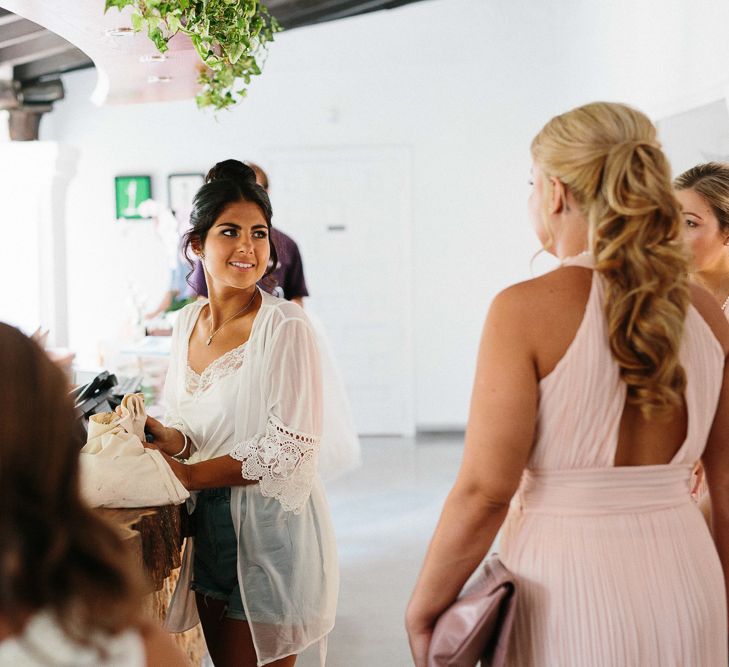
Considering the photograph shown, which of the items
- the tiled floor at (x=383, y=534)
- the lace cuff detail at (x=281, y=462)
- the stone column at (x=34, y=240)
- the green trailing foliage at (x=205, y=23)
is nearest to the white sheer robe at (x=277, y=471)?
the lace cuff detail at (x=281, y=462)

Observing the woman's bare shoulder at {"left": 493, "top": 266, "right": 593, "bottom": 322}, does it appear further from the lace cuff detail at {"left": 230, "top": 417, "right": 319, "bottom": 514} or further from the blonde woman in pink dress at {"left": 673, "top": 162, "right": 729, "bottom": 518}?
the blonde woman in pink dress at {"left": 673, "top": 162, "right": 729, "bottom": 518}

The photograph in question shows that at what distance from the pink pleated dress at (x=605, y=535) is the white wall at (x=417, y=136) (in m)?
6.80

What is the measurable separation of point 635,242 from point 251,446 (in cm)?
106

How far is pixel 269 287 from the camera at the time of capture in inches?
111

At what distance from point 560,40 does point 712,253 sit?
5.80 metres

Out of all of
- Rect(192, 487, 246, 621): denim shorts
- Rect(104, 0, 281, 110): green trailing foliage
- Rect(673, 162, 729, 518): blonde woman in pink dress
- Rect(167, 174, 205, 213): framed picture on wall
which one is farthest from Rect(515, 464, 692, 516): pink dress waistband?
Rect(167, 174, 205, 213): framed picture on wall

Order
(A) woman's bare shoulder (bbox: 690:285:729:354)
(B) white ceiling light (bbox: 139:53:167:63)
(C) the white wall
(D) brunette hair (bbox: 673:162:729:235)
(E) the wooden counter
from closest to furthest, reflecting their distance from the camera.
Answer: (A) woman's bare shoulder (bbox: 690:285:729:354) → (E) the wooden counter → (D) brunette hair (bbox: 673:162:729:235) → (B) white ceiling light (bbox: 139:53:167:63) → (C) the white wall

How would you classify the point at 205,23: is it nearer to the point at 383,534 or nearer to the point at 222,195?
the point at 222,195

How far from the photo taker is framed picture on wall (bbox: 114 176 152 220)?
8.34 m

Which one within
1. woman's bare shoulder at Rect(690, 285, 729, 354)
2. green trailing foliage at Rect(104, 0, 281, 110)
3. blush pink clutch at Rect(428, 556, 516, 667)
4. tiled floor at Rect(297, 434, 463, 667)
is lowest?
tiled floor at Rect(297, 434, 463, 667)

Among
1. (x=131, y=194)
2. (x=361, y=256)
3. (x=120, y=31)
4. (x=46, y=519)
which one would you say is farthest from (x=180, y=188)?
(x=46, y=519)

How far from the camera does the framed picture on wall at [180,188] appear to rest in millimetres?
8312

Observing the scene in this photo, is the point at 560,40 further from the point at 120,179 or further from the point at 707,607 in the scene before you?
the point at 707,607

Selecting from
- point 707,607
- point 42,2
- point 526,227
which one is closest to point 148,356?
point 42,2
